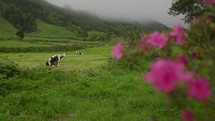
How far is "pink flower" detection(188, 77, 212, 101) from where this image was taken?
2495mm

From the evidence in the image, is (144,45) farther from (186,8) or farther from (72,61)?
(186,8)

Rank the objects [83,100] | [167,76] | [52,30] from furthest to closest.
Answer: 1. [52,30]
2. [83,100]
3. [167,76]

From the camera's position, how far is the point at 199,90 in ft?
8.25

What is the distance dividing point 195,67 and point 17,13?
146 m

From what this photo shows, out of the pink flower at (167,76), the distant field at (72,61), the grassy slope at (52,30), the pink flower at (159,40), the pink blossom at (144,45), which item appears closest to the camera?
the pink flower at (167,76)

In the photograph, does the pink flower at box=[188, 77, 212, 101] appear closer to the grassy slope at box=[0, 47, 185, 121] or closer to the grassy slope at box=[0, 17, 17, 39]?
the grassy slope at box=[0, 47, 185, 121]

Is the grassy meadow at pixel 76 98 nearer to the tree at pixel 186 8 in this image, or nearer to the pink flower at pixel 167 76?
the pink flower at pixel 167 76

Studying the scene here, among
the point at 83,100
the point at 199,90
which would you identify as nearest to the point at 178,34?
the point at 199,90

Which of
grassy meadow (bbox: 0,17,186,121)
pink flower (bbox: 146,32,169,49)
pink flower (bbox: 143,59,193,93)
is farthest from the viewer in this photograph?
grassy meadow (bbox: 0,17,186,121)

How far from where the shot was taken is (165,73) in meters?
2.43

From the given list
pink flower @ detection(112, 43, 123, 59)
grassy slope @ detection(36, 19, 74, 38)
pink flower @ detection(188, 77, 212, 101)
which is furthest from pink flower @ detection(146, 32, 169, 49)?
grassy slope @ detection(36, 19, 74, 38)

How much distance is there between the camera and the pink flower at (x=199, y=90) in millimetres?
2495

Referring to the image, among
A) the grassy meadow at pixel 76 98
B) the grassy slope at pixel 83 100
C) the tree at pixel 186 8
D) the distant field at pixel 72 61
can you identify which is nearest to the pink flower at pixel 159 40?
the grassy meadow at pixel 76 98

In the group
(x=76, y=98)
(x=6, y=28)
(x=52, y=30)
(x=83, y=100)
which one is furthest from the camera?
(x=52, y=30)
